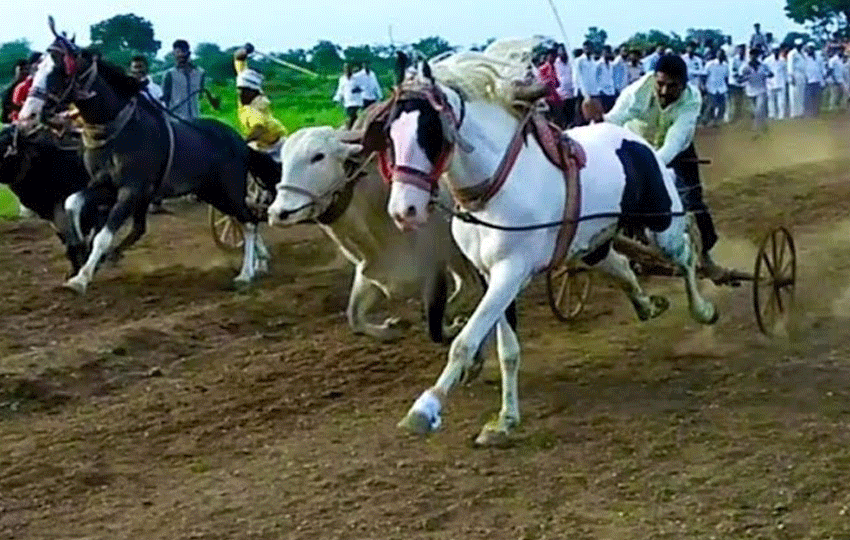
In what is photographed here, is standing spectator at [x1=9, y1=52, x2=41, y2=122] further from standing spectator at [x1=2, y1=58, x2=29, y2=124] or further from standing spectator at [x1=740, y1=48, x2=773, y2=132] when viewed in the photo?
standing spectator at [x1=740, y1=48, x2=773, y2=132]

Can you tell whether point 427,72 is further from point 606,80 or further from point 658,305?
point 606,80

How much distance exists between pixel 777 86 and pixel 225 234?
22878mm

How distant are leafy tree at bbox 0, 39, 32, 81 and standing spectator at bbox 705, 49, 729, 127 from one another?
15693mm

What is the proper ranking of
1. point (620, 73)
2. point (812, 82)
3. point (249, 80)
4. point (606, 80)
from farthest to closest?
point (812, 82) < point (620, 73) < point (606, 80) < point (249, 80)

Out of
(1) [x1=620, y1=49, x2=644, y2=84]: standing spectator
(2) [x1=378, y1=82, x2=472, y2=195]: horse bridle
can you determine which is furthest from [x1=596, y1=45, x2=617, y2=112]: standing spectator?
(2) [x1=378, y1=82, x2=472, y2=195]: horse bridle

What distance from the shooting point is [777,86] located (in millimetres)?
36781

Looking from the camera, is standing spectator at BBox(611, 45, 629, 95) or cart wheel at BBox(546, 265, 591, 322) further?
standing spectator at BBox(611, 45, 629, 95)

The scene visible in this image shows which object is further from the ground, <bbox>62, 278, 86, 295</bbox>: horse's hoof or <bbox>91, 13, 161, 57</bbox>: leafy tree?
<bbox>62, 278, 86, 295</bbox>: horse's hoof

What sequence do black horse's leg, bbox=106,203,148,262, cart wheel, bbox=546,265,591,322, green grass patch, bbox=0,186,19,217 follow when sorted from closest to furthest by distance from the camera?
cart wheel, bbox=546,265,591,322, black horse's leg, bbox=106,203,148,262, green grass patch, bbox=0,186,19,217

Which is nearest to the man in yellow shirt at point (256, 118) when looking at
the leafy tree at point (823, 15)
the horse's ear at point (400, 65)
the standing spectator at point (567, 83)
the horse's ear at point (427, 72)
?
the horse's ear at point (400, 65)

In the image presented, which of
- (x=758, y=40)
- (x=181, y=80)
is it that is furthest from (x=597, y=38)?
(x=181, y=80)

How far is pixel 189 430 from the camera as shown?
366 inches

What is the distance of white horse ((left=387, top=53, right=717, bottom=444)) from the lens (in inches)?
309

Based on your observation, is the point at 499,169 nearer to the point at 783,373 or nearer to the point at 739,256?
the point at 783,373
